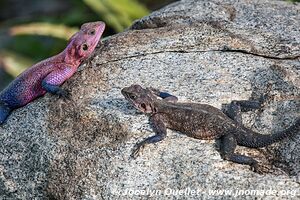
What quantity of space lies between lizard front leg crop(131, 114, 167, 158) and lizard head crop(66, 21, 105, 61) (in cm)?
169

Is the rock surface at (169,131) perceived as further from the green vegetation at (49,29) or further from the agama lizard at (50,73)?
the green vegetation at (49,29)

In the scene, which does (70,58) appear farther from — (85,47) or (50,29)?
(50,29)

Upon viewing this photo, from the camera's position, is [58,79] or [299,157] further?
[58,79]

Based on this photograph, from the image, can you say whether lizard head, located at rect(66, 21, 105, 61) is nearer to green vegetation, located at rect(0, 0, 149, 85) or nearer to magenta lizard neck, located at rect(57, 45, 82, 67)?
magenta lizard neck, located at rect(57, 45, 82, 67)

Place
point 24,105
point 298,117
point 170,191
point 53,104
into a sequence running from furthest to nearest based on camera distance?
1. point 24,105
2. point 53,104
3. point 298,117
4. point 170,191

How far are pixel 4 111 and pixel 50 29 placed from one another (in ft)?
16.9

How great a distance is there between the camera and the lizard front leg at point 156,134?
648cm

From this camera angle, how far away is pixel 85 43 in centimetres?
816

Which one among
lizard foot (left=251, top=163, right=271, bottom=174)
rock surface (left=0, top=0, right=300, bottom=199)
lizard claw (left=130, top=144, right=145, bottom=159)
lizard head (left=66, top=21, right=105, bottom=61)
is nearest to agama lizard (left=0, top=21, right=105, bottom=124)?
lizard head (left=66, top=21, right=105, bottom=61)

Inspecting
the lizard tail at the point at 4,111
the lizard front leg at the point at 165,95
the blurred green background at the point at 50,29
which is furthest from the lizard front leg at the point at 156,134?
the blurred green background at the point at 50,29

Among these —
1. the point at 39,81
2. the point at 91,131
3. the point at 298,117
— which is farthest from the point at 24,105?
the point at 298,117

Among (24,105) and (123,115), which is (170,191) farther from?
(24,105)

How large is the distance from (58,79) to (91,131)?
4.27 ft

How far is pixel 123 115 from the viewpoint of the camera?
6.93 metres
